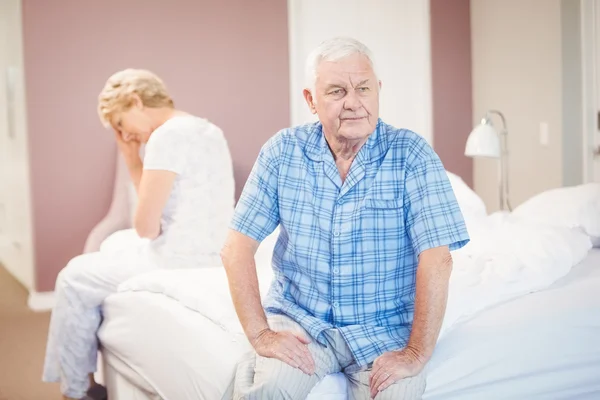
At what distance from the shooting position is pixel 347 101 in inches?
61.7

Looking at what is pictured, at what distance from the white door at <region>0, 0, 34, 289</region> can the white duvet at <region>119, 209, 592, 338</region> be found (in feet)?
6.44

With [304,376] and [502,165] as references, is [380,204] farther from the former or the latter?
[502,165]

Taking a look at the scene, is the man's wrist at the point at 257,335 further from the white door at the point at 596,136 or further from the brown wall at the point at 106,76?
the brown wall at the point at 106,76

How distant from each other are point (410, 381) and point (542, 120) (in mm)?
2443

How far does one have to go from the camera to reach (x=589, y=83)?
324cm

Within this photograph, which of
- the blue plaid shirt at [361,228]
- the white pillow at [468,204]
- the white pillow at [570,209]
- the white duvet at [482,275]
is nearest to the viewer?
the blue plaid shirt at [361,228]

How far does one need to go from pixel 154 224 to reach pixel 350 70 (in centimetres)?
96

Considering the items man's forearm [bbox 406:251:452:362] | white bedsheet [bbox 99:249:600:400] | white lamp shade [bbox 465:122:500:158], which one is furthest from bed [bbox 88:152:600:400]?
white lamp shade [bbox 465:122:500:158]

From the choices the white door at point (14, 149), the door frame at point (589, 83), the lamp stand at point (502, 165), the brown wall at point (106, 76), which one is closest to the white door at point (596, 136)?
the door frame at point (589, 83)

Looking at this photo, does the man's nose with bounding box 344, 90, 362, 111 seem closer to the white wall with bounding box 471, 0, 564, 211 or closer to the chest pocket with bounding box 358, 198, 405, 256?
the chest pocket with bounding box 358, 198, 405, 256

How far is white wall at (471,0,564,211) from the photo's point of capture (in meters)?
3.46

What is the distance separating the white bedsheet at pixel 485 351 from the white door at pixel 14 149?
89.0 inches

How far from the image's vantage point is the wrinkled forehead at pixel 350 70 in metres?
1.57

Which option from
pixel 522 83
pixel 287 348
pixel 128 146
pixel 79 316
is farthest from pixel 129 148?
pixel 522 83
